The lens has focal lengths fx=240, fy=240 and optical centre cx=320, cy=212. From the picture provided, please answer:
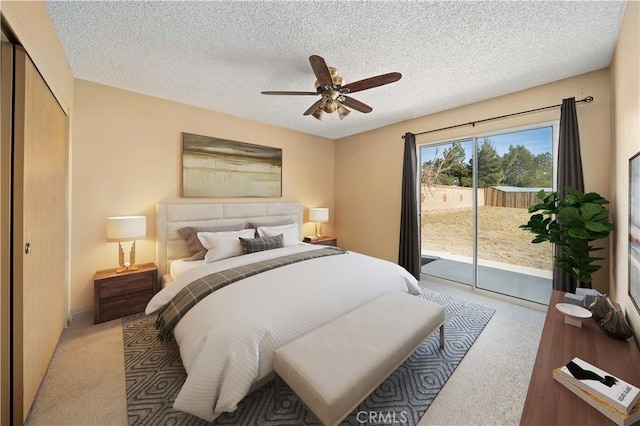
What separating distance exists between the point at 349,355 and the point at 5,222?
200 centimetres

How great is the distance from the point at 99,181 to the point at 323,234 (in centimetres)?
364

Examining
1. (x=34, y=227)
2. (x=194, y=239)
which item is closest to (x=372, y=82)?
(x=34, y=227)

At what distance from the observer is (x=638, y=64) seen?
1.39 meters

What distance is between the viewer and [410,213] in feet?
12.5

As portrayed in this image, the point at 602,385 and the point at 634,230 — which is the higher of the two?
the point at 634,230

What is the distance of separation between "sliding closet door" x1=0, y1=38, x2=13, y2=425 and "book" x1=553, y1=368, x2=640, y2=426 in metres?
2.71

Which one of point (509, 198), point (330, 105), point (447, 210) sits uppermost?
point (330, 105)

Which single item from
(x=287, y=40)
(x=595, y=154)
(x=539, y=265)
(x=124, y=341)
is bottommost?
(x=124, y=341)

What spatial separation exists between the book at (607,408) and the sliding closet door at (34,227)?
2.79m

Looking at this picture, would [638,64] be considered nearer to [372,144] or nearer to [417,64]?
[417,64]

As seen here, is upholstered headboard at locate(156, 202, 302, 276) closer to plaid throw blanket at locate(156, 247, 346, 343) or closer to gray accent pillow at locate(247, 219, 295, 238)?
gray accent pillow at locate(247, 219, 295, 238)

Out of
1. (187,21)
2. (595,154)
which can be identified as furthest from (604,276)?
(187,21)

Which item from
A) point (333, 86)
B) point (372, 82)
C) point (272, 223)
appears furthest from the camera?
point (272, 223)

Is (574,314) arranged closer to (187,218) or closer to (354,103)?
(354,103)
